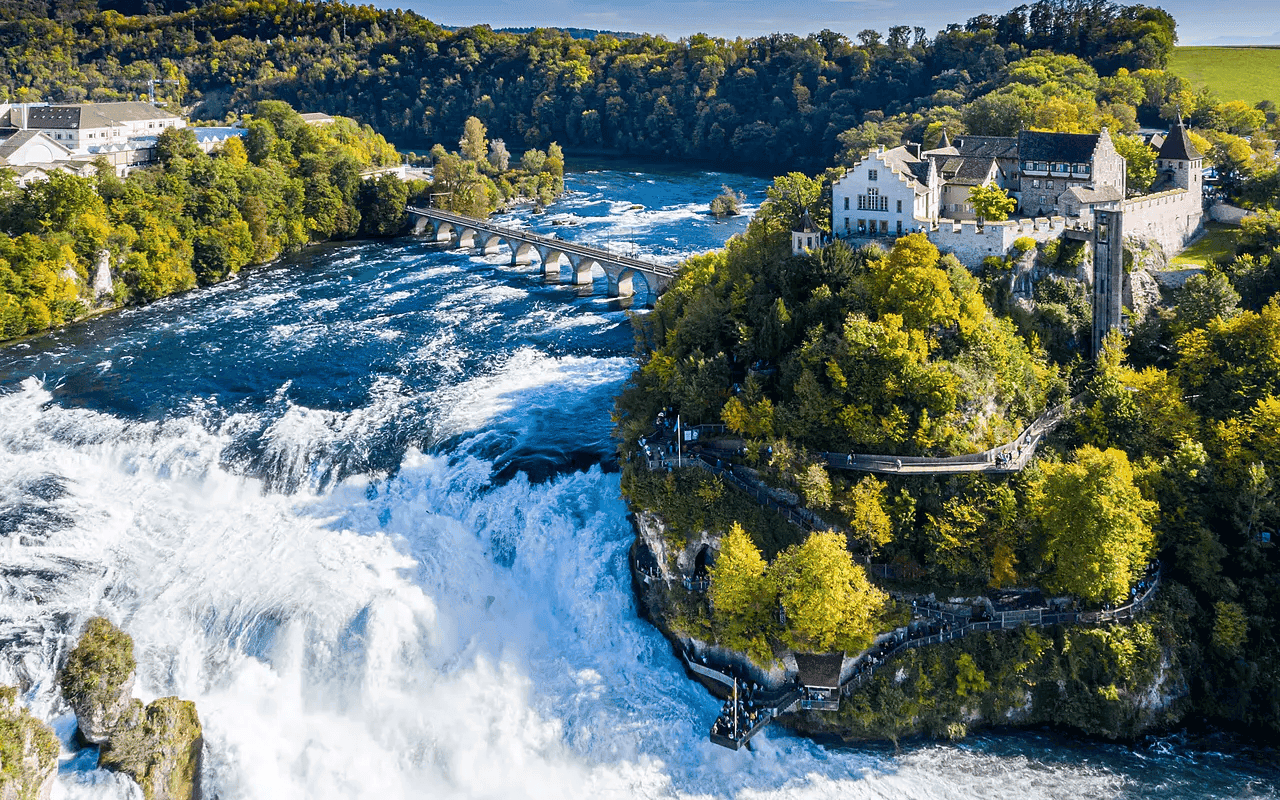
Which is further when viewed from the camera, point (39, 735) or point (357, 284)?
point (357, 284)

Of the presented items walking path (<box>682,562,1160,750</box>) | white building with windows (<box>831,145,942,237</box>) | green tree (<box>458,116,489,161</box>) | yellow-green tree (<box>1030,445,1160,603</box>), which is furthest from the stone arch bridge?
walking path (<box>682,562,1160,750</box>)

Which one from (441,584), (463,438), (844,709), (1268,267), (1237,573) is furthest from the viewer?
(463,438)

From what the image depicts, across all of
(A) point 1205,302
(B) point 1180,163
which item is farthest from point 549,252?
(A) point 1205,302

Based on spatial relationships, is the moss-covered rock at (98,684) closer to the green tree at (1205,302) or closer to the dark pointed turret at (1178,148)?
the green tree at (1205,302)

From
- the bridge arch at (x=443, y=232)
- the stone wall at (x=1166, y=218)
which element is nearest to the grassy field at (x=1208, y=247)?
the stone wall at (x=1166, y=218)

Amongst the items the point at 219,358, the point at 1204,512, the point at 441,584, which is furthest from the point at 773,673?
the point at 219,358

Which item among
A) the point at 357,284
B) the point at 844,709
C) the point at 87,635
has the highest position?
the point at 357,284

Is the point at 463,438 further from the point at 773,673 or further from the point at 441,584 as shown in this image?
the point at 773,673

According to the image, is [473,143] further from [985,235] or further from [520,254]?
[985,235]
